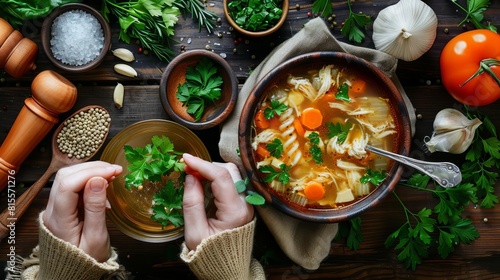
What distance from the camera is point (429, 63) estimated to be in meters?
2.27

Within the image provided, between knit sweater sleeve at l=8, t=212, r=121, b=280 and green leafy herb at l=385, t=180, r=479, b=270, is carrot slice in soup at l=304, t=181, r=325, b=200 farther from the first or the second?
knit sweater sleeve at l=8, t=212, r=121, b=280

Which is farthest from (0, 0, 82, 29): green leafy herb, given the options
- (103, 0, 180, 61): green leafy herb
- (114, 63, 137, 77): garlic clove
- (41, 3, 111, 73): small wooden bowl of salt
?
(114, 63, 137, 77): garlic clove

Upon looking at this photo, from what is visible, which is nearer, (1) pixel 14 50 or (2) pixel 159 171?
(2) pixel 159 171


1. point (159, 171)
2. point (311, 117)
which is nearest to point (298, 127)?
point (311, 117)

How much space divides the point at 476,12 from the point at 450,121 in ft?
1.37

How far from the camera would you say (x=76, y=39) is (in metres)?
2.16

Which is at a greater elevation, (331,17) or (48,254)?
(331,17)

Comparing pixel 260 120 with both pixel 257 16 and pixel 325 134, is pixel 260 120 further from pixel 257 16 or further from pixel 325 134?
pixel 257 16

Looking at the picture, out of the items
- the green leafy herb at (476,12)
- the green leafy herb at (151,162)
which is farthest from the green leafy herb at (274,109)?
the green leafy herb at (476,12)

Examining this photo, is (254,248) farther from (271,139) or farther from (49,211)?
(49,211)

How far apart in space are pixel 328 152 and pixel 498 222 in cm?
79

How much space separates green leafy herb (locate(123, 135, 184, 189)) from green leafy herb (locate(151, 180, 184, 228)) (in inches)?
1.9

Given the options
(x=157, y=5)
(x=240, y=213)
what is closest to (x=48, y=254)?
(x=240, y=213)

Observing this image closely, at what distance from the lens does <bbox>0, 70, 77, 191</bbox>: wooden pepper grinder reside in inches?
83.0
